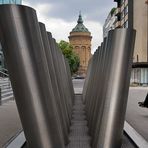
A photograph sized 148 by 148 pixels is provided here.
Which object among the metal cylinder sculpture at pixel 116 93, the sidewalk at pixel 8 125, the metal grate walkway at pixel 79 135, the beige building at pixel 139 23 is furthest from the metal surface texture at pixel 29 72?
the beige building at pixel 139 23

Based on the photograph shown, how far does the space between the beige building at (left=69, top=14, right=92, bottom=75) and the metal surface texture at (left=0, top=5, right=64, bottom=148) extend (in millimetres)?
126834

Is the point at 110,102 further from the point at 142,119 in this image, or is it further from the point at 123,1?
the point at 123,1

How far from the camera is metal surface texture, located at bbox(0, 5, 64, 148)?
21.8 feet

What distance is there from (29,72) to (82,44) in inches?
5173

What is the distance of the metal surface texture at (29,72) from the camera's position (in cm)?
664

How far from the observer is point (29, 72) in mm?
6762

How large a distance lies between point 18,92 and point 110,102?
2.05m

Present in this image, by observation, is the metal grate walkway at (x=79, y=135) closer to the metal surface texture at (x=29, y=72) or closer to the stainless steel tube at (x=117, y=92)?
the stainless steel tube at (x=117, y=92)

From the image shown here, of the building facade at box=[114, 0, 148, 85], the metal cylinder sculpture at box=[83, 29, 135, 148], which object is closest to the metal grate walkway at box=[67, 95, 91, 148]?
the metal cylinder sculpture at box=[83, 29, 135, 148]

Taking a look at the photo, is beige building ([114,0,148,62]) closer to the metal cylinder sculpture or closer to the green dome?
the metal cylinder sculpture

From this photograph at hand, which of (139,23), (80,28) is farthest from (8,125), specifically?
(80,28)

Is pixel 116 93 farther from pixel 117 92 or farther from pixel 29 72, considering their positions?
pixel 29 72

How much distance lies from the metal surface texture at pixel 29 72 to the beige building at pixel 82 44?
126834mm

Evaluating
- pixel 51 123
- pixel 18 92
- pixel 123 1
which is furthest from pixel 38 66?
pixel 123 1
